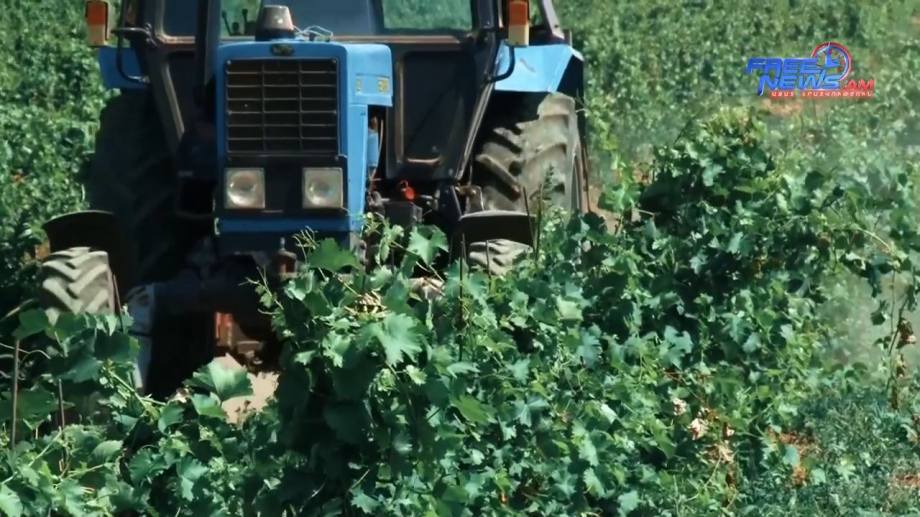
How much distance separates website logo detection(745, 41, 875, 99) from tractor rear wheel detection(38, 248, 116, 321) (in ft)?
46.0

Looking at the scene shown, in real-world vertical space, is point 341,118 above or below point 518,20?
below

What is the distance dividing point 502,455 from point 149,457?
108 cm

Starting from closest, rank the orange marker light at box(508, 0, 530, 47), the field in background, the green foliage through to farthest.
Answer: the field in background → the orange marker light at box(508, 0, 530, 47) → the green foliage

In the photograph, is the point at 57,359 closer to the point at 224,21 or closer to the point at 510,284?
the point at 510,284

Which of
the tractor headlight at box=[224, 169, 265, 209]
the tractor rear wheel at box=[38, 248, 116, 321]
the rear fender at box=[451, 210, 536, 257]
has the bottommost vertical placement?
the tractor rear wheel at box=[38, 248, 116, 321]

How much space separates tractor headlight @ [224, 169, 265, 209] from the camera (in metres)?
6.96

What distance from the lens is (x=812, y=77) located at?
2180 centimetres

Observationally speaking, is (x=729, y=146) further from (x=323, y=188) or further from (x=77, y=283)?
(x=77, y=283)

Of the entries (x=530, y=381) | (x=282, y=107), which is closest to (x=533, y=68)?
(x=282, y=107)

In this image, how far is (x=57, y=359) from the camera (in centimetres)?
483

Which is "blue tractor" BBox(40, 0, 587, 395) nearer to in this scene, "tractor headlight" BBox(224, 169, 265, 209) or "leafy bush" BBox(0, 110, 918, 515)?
"tractor headlight" BBox(224, 169, 265, 209)

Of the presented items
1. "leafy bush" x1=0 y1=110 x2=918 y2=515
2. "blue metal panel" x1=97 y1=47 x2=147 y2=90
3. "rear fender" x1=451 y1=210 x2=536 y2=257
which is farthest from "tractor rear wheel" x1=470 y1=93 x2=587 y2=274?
"blue metal panel" x1=97 y1=47 x2=147 y2=90

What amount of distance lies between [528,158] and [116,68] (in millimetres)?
1913

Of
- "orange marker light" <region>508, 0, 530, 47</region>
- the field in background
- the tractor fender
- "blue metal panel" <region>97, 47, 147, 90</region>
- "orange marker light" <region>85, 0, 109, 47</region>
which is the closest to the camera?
the field in background
